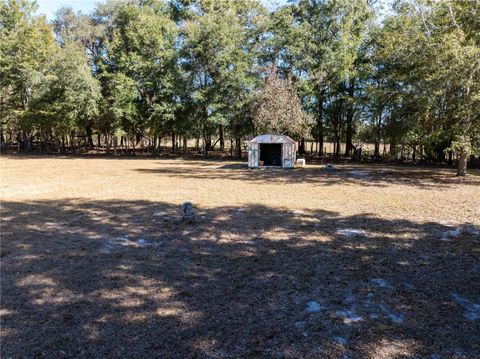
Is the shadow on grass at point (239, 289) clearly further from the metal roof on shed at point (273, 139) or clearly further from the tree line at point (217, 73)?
the tree line at point (217, 73)

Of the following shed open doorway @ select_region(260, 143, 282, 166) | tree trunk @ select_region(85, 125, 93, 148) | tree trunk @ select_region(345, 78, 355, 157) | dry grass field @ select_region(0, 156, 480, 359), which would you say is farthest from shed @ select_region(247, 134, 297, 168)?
tree trunk @ select_region(85, 125, 93, 148)

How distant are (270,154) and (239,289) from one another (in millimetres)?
20887

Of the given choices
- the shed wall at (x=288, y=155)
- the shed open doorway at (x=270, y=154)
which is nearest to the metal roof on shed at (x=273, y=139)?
the shed wall at (x=288, y=155)

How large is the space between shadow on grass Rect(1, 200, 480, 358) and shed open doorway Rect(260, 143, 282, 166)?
16681 mm

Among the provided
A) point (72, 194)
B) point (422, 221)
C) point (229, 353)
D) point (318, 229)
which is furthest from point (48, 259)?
point (422, 221)

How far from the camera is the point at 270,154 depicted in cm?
2539

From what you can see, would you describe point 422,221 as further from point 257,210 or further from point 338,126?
point 338,126

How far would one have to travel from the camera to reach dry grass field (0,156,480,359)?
11.9 feet

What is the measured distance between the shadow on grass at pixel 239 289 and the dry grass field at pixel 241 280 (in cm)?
2

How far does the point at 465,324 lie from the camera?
13.0 feet

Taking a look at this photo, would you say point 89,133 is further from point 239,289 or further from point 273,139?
point 239,289

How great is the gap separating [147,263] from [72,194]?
8.08 metres

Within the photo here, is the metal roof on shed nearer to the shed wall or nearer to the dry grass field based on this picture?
the shed wall

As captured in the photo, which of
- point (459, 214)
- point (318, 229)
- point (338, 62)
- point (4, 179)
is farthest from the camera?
point (338, 62)
